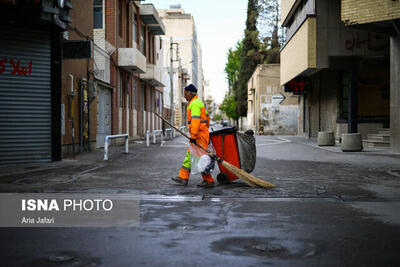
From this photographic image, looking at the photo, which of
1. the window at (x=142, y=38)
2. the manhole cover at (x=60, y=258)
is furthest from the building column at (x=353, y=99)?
the manhole cover at (x=60, y=258)

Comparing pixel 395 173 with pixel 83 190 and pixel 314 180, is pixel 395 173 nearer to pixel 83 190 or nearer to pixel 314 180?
pixel 314 180

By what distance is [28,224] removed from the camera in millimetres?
4770

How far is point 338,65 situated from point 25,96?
1525 centimetres

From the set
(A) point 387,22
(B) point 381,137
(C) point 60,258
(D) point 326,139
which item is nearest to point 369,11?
(A) point 387,22

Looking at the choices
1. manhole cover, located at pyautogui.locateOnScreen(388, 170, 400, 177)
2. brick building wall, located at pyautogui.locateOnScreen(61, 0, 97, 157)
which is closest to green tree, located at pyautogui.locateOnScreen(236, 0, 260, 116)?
brick building wall, located at pyautogui.locateOnScreen(61, 0, 97, 157)

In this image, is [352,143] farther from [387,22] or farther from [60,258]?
[60,258]

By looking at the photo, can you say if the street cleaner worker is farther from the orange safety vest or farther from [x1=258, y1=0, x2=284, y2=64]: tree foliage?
[x1=258, y1=0, x2=284, y2=64]: tree foliage

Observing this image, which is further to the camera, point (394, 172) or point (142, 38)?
point (142, 38)

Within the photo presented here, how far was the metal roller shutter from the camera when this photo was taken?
37.9ft

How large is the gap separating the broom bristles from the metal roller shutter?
6.82 m

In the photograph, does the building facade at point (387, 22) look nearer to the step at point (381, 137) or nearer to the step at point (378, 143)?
the step at point (378, 143)

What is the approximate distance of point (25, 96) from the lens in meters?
11.9

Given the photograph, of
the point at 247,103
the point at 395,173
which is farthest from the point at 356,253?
the point at 247,103

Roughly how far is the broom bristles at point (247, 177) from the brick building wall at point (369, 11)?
31.7 ft
